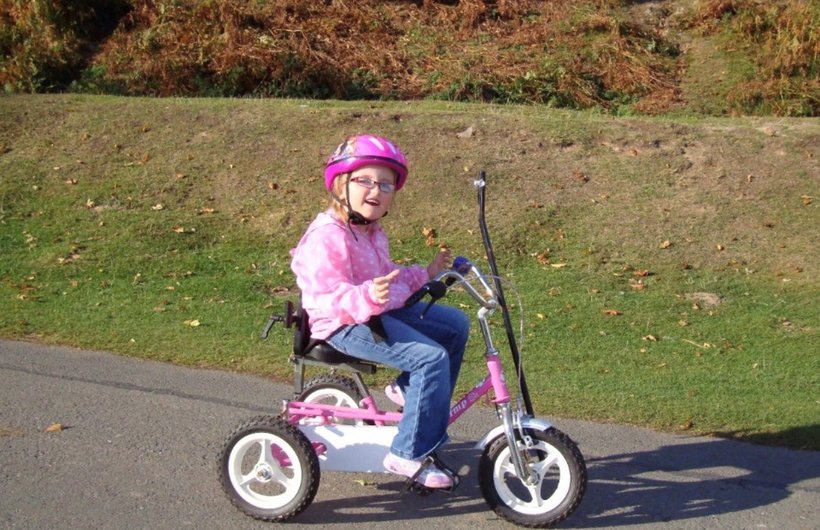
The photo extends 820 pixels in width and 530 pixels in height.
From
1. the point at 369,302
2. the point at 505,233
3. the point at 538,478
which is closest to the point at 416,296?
the point at 369,302

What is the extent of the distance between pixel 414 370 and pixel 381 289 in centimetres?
44

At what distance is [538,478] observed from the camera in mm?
4352

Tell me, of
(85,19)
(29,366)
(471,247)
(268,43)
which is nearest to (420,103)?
(268,43)

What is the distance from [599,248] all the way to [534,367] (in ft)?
9.44

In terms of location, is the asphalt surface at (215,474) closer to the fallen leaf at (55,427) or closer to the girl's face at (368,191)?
the fallen leaf at (55,427)

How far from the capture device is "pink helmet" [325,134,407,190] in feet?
14.4

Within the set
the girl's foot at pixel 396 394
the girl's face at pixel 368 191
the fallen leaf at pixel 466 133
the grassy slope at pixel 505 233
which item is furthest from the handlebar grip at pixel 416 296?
the fallen leaf at pixel 466 133

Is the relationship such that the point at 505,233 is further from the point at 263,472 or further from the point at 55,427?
the point at 263,472

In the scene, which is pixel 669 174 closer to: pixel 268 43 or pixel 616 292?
pixel 616 292

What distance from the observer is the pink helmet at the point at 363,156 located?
4.40 metres

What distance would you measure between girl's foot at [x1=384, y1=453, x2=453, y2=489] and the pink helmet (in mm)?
1201

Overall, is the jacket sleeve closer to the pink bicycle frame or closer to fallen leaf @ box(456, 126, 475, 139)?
the pink bicycle frame

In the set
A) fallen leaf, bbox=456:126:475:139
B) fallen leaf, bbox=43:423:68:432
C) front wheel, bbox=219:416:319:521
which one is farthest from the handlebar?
fallen leaf, bbox=456:126:475:139

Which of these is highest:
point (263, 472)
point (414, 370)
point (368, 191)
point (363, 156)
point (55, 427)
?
point (363, 156)
